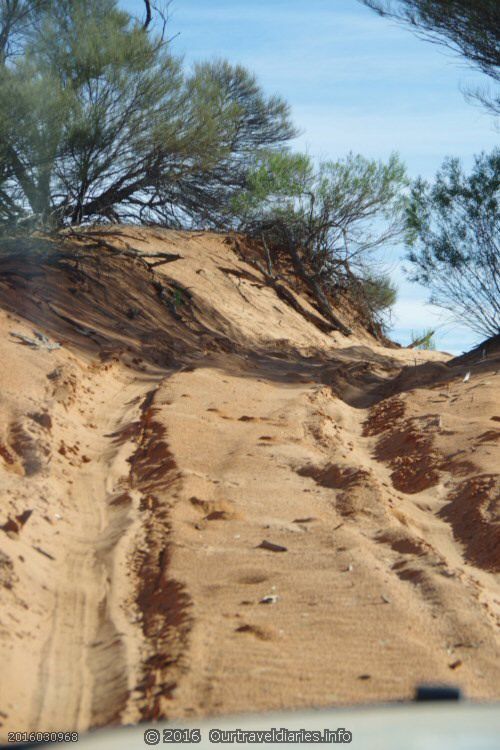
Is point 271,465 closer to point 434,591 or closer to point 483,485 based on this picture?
point 483,485

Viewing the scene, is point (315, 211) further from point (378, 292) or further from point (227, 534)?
point (227, 534)

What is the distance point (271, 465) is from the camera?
6176 millimetres

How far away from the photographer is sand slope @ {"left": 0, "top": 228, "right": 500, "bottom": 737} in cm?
329

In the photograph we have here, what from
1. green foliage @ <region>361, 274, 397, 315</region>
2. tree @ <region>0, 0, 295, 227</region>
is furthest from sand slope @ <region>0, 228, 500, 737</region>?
green foliage @ <region>361, 274, 397, 315</region>

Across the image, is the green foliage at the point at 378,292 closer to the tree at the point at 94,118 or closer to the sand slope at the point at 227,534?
the tree at the point at 94,118

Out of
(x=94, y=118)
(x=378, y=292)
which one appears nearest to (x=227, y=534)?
(x=94, y=118)

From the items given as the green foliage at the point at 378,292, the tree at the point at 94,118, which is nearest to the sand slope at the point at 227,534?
the tree at the point at 94,118

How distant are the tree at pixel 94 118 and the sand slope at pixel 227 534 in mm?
2445

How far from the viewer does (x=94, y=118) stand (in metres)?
12.9

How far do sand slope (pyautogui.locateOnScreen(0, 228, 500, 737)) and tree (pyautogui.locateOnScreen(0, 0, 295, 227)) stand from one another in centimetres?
244

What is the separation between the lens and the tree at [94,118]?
1190 centimetres

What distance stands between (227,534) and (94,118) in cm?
939

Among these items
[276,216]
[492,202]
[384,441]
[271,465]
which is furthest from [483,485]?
[276,216]

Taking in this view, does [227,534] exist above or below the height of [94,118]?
below
